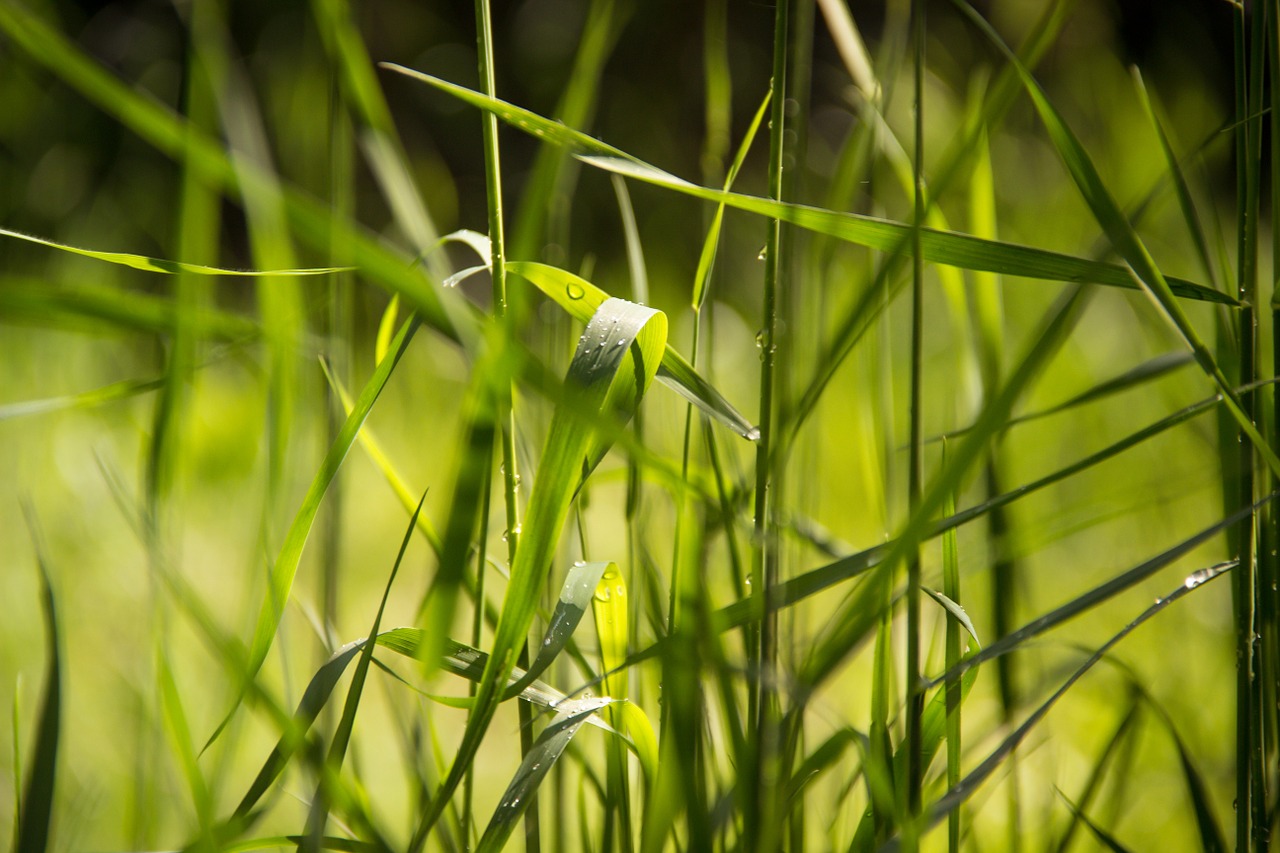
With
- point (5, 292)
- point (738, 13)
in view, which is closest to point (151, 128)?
point (5, 292)

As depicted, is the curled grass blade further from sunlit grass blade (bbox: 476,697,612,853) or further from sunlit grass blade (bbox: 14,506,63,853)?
sunlit grass blade (bbox: 14,506,63,853)

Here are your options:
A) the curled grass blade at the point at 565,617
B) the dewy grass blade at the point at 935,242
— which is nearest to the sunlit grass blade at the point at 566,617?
the curled grass blade at the point at 565,617

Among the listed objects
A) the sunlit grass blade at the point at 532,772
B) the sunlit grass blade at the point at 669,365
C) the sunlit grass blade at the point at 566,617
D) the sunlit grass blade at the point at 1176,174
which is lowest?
the sunlit grass blade at the point at 532,772

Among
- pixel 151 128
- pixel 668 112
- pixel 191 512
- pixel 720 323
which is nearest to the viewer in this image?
pixel 151 128

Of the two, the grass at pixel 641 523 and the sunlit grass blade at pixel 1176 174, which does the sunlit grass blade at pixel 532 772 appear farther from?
the sunlit grass blade at pixel 1176 174

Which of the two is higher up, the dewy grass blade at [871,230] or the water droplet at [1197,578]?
the dewy grass blade at [871,230]

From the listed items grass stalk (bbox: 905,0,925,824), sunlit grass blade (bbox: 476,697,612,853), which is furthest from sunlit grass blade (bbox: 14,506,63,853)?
grass stalk (bbox: 905,0,925,824)

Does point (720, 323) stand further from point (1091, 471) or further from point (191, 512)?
point (191, 512)
